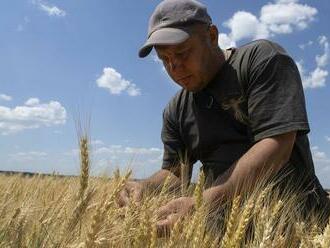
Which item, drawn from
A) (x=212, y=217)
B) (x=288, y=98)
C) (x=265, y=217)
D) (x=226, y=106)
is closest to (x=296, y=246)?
(x=212, y=217)

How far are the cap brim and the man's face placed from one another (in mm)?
41

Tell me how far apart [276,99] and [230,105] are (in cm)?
28

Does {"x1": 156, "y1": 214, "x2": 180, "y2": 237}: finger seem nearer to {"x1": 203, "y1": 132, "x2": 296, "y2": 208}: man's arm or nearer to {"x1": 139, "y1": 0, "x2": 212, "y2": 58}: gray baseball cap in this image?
{"x1": 203, "y1": 132, "x2": 296, "y2": 208}: man's arm

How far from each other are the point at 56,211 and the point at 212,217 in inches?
22.2

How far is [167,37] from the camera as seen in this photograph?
2.29 metres

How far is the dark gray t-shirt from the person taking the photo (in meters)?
2.19

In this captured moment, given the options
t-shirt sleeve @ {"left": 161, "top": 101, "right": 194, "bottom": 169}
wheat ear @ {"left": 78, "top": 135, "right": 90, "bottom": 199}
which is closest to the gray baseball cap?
t-shirt sleeve @ {"left": 161, "top": 101, "right": 194, "bottom": 169}

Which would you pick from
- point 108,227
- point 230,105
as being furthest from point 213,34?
point 108,227

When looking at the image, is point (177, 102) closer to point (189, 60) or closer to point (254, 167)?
point (189, 60)

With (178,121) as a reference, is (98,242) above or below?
below

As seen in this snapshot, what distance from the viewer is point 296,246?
1.90 m

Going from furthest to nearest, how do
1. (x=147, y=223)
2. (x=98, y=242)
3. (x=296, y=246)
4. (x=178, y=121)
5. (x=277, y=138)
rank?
(x=178, y=121) < (x=277, y=138) < (x=296, y=246) < (x=147, y=223) < (x=98, y=242)

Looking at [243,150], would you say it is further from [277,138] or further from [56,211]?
[56,211]

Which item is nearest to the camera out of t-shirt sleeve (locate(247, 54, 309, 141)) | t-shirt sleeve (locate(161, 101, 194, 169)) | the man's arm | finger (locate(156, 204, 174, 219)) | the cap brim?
finger (locate(156, 204, 174, 219))
